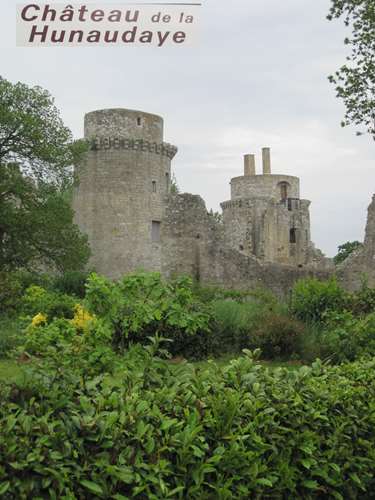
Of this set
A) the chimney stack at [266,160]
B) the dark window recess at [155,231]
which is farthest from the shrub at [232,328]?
the chimney stack at [266,160]

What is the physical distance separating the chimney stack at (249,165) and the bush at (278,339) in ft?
144

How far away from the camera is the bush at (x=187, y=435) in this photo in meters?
3.95

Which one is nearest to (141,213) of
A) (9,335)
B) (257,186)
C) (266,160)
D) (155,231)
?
(155,231)

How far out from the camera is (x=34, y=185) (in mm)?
26156

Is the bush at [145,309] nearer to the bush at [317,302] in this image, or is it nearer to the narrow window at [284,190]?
the bush at [317,302]

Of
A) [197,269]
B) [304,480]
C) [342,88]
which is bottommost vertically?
[304,480]

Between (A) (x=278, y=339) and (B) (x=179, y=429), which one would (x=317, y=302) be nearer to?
(A) (x=278, y=339)

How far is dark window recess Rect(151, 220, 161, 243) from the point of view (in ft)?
105

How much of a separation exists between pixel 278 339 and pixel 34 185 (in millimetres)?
15871

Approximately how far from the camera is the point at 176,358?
498 inches

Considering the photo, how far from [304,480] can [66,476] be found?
71.3 inches

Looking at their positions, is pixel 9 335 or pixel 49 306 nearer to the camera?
pixel 9 335

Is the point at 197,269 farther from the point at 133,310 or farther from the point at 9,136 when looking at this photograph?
the point at 133,310

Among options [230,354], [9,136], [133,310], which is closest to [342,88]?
[230,354]
